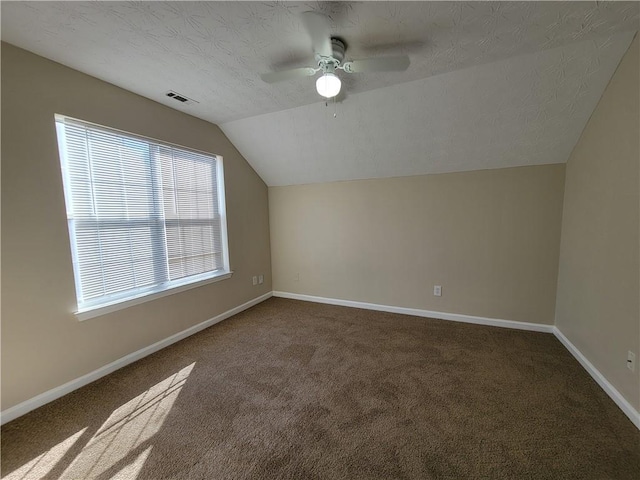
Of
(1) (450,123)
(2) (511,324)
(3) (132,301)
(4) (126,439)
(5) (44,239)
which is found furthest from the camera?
(2) (511,324)

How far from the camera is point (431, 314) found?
3.32 metres

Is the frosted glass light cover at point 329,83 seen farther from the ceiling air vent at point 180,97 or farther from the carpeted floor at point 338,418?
the carpeted floor at point 338,418

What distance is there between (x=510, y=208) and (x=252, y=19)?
9.78ft

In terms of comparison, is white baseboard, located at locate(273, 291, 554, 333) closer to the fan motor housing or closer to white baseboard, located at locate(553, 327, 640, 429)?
white baseboard, located at locate(553, 327, 640, 429)

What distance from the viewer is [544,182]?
2.73 m

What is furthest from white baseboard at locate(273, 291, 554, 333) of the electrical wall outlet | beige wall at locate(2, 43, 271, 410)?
beige wall at locate(2, 43, 271, 410)

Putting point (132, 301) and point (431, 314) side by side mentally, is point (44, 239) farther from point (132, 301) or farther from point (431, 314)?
point (431, 314)

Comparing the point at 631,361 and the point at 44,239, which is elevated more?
the point at 44,239

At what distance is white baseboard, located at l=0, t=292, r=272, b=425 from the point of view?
1744 millimetres

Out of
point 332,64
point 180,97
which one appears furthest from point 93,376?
point 332,64

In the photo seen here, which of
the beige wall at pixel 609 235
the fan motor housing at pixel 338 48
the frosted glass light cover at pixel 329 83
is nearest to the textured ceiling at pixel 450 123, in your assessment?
the beige wall at pixel 609 235

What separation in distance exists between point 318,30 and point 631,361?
108 inches

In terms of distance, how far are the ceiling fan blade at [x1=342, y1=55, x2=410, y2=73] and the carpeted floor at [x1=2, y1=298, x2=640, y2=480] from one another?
7.35 ft

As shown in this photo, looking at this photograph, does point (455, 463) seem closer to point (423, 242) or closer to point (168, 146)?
point (423, 242)
